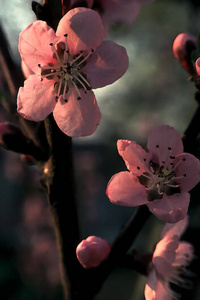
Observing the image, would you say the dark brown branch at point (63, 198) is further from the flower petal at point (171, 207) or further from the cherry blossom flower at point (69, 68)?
the flower petal at point (171, 207)

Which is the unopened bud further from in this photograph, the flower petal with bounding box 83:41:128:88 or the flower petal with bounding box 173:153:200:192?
the flower petal with bounding box 173:153:200:192

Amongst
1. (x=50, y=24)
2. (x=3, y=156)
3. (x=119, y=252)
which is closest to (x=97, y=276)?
(x=119, y=252)

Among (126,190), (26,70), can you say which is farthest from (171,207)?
(26,70)

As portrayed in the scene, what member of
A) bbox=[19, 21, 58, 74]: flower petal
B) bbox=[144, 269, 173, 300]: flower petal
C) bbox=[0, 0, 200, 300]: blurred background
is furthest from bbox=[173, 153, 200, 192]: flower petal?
bbox=[0, 0, 200, 300]: blurred background

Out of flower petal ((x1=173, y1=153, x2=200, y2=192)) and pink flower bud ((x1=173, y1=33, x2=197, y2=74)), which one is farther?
pink flower bud ((x1=173, y1=33, x2=197, y2=74))

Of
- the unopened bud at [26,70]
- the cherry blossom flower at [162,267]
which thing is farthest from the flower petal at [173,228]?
the unopened bud at [26,70]

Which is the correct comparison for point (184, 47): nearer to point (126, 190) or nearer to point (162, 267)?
point (126, 190)

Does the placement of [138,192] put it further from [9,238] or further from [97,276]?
[9,238]
